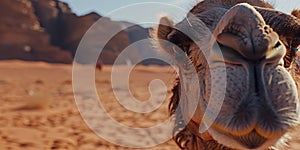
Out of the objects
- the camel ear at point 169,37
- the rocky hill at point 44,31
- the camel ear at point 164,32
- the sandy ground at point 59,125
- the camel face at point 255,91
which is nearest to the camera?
the camel face at point 255,91

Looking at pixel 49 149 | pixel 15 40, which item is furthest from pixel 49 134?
pixel 15 40

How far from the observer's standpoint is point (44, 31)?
49.4m

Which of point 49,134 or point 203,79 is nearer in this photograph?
point 203,79

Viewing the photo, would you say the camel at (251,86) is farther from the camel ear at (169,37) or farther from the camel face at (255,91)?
the camel ear at (169,37)

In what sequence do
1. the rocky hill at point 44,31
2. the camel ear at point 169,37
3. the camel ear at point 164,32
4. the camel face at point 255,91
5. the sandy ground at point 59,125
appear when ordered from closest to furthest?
the camel face at point 255,91
the camel ear at point 169,37
the camel ear at point 164,32
the sandy ground at point 59,125
the rocky hill at point 44,31

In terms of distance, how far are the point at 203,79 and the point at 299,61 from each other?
927mm

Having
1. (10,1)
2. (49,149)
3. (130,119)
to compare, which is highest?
(49,149)

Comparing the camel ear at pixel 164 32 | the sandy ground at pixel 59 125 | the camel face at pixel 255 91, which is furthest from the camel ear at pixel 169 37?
the camel face at pixel 255 91

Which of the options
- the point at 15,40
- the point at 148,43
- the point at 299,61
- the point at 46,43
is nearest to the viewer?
the point at 299,61

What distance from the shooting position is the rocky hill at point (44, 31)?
146 ft

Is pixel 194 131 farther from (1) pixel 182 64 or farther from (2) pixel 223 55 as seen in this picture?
(2) pixel 223 55

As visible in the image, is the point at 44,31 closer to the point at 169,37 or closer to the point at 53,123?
the point at 53,123

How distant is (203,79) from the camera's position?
7.91ft

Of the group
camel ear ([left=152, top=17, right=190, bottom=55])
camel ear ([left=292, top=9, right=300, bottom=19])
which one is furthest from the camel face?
camel ear ([left=292, top=9, right=300, bottom=19])
